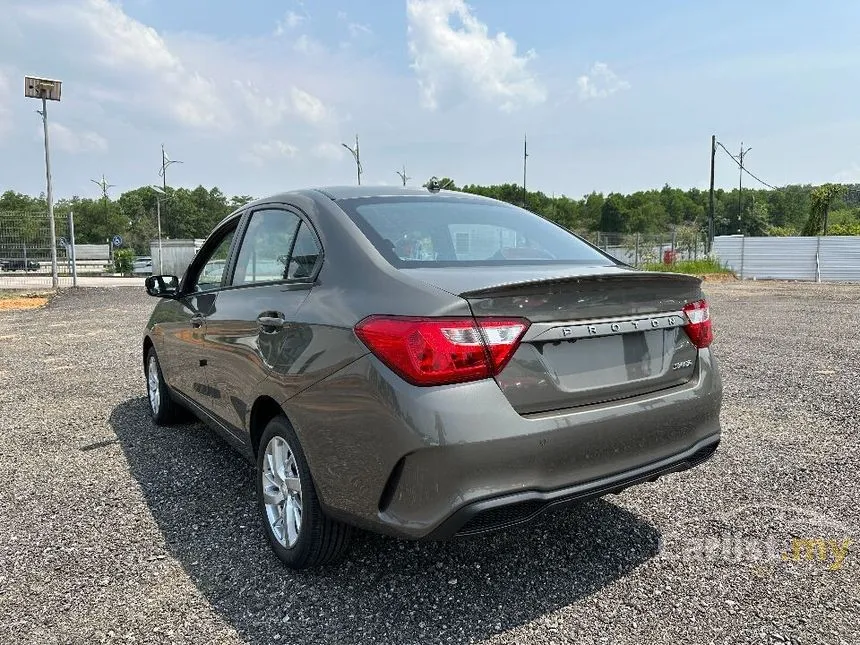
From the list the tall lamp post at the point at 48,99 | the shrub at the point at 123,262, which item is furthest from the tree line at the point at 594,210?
the tall lamp post at the point at 48,99

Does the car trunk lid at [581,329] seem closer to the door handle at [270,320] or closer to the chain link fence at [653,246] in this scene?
the door handle at [270,320]

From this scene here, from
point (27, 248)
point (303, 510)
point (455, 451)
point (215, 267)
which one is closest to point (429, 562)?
point (303, 510)

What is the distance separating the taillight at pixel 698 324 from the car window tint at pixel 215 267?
2.53 metres

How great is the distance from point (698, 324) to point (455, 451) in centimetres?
136

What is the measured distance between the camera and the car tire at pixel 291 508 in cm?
254

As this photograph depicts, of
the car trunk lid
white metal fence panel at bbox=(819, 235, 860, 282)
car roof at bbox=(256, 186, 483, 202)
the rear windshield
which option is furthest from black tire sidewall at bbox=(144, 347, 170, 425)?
white metal fence panel at bbox=(819, 235, 860, 282)

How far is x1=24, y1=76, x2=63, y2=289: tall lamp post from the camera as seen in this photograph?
21.9 meters

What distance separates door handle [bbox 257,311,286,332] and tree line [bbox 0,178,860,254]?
211 feet

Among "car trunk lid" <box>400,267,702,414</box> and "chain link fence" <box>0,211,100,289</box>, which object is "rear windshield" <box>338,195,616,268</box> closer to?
"car trunk lid" <box>400,267,702,414</box>

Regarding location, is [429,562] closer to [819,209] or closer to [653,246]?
[653,246]

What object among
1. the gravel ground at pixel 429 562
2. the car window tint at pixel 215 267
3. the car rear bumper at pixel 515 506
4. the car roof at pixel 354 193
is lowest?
the gravel ground at pixel 429 562

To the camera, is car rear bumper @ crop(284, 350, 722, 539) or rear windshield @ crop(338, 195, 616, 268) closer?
car rear bumper @ crop(284, 350, 722, 539)

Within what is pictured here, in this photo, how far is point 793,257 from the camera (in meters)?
27.2
